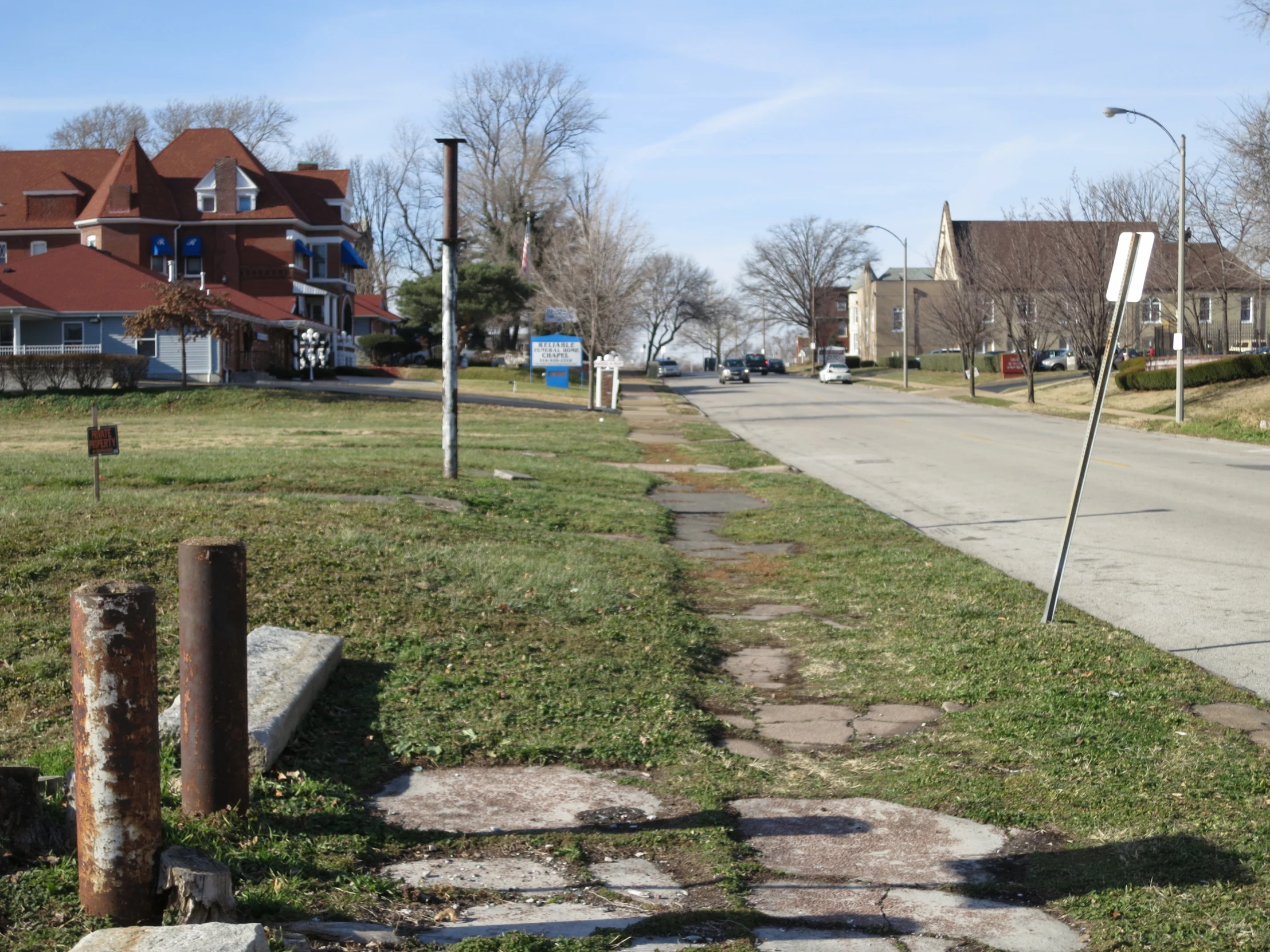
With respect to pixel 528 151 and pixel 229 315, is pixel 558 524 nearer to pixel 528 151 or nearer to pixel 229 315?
pixel 229 315

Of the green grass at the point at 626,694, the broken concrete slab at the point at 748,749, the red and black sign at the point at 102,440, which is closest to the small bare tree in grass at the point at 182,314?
the green grass at the point at 626,694

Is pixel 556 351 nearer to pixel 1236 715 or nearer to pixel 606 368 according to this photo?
pixel 606 368

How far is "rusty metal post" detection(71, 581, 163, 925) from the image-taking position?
3.32 metres

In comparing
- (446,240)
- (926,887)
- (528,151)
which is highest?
(528,151)

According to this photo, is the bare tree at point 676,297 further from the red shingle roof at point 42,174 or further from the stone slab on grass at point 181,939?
the stone slab on grass at point 181,939

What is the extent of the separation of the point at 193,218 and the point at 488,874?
5485cm

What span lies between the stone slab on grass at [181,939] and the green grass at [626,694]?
1.30 ft

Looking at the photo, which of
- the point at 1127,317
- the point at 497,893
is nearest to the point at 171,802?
the point at 497,893

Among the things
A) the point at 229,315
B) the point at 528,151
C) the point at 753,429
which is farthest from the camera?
the point at 528,151

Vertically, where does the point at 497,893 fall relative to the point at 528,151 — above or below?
below

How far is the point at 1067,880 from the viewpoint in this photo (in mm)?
4199

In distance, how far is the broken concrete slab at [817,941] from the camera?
3.65 metres

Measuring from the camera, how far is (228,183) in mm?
53844

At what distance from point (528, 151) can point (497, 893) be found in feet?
245
